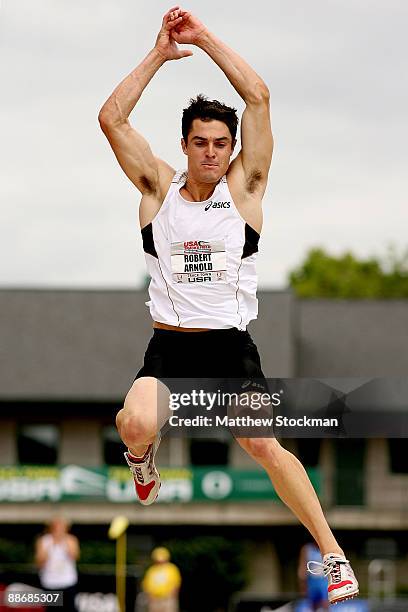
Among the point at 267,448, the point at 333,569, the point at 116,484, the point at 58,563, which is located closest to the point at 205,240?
the point at 267,448

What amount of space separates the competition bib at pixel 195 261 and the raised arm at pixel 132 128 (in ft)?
1.31

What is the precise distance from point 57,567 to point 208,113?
12.3 m

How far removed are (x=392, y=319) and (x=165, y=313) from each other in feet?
113

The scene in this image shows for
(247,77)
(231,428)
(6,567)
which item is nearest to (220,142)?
(247,77)

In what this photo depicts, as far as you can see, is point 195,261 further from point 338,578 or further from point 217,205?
point 338,578

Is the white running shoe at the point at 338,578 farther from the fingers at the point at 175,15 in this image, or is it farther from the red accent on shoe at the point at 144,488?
the fingers at the point at 175,15

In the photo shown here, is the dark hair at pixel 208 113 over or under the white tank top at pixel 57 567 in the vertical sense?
over

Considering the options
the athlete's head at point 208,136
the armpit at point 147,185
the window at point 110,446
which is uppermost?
the window at point 110,446

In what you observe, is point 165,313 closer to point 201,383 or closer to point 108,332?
point 201,383

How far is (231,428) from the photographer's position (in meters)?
9.10

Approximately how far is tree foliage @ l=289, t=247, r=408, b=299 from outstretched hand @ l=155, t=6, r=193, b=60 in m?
59.4

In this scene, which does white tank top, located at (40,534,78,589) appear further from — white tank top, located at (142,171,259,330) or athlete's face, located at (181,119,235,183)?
athlete's face, located at (181,119,235,183)

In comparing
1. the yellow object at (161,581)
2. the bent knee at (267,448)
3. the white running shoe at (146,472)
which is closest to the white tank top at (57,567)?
the yellow object at (161,581)

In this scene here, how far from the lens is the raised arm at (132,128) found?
29.4ft
